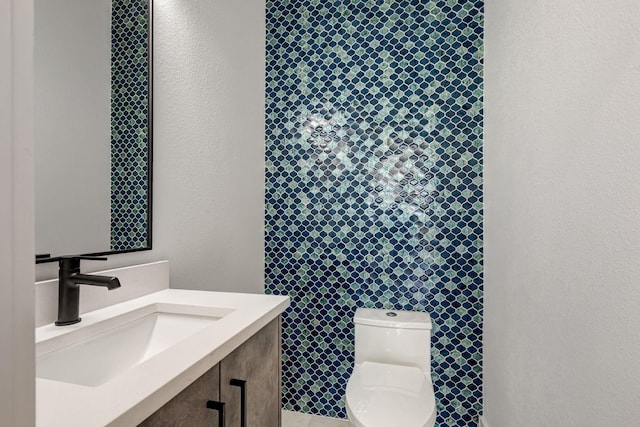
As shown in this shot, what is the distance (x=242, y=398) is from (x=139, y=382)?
39 centimetres

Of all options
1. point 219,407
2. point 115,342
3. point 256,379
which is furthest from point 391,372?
point 115,342

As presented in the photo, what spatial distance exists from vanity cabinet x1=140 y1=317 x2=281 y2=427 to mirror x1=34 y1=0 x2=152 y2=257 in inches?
25.5

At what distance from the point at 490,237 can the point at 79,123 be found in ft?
6.09

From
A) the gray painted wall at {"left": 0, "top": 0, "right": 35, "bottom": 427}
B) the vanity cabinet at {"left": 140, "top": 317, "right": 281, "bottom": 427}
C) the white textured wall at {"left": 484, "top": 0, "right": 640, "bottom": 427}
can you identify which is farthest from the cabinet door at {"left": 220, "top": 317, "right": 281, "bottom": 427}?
the white textured wall at {"left": 484, "top": 0, "right": 640, "bottom": 427}

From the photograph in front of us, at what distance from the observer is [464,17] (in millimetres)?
2043

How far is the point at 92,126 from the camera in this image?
4.08 ft

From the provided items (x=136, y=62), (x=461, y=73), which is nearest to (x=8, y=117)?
(x=136, y=62)

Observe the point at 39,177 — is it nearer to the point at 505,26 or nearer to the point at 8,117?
the point at 8,117

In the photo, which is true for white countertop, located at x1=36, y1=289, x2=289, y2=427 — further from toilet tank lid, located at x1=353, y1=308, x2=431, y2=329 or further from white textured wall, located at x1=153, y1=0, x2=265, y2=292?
toilet tank lid, located at x1=353, y1=308, x2=431, y2=329

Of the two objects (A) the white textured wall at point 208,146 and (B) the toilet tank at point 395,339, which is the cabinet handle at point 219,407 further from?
(B) the toilet tank at point 395,339

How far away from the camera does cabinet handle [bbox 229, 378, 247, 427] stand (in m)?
0.98

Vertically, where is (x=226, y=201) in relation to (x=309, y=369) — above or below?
above

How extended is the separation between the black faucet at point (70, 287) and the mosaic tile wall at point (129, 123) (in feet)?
0.90

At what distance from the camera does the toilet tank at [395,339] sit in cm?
190
